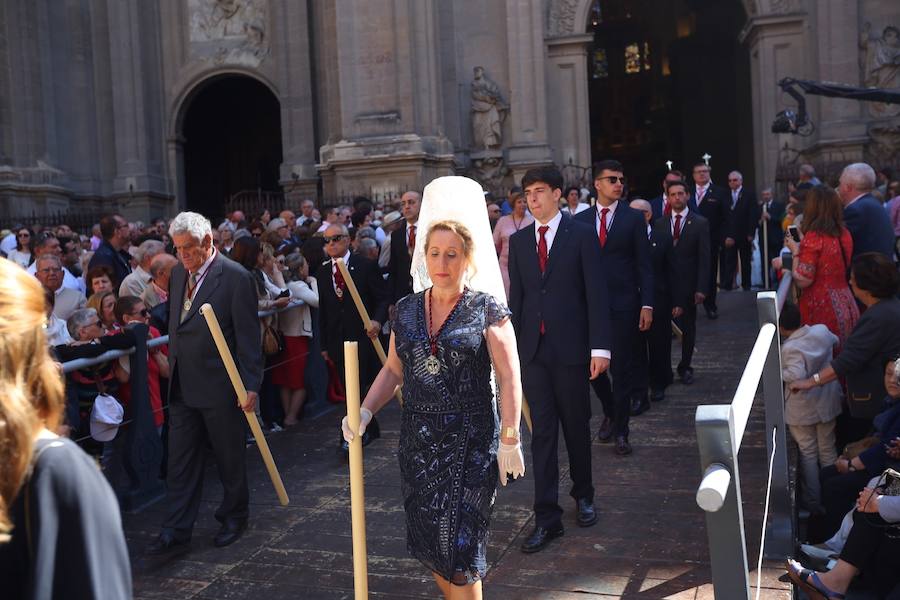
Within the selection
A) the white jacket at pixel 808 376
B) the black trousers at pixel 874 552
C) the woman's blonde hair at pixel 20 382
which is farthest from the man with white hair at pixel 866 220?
the woman's blonde hair at pixel 20 382

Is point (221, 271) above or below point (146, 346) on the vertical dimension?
above

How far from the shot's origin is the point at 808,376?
7062mm

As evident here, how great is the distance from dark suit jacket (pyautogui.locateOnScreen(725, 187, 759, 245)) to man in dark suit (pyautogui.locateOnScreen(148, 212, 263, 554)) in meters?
9.98

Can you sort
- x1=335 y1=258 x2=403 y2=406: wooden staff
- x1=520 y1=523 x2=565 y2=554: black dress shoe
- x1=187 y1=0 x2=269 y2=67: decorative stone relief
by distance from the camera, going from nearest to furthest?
x1=520 y1=523 x2=565 y2=554: black dress shoe < x1=335 y1=258 x2=403 y2=406: wooden staff < x1=187 y1=0 x2=269 y2=67: decorative stone relief

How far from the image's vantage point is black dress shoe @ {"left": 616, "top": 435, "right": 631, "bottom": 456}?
773 cm

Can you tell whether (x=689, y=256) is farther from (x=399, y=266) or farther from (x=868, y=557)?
(x=868, y=557)

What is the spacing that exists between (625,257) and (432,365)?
4.15 meters

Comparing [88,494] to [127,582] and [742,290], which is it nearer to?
[127,582]

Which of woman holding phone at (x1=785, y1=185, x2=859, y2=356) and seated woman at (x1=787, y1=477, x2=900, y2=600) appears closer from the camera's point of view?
seated woman at (x1=787, y1=477, x2=900, y2=600)

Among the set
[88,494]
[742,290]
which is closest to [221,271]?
[88,494]

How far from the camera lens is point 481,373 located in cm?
430

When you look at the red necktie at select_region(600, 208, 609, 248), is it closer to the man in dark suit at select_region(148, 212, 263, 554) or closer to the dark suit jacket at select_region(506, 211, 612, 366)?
the dark suit jacket at select_region(506, 211, 612, 366)

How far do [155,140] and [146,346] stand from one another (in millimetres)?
18623

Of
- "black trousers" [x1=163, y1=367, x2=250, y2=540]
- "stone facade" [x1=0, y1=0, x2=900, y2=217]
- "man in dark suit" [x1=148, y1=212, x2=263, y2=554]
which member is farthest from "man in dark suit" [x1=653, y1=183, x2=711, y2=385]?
"stone facade" [x1=0, y1=0, x2=900, y2=217]
